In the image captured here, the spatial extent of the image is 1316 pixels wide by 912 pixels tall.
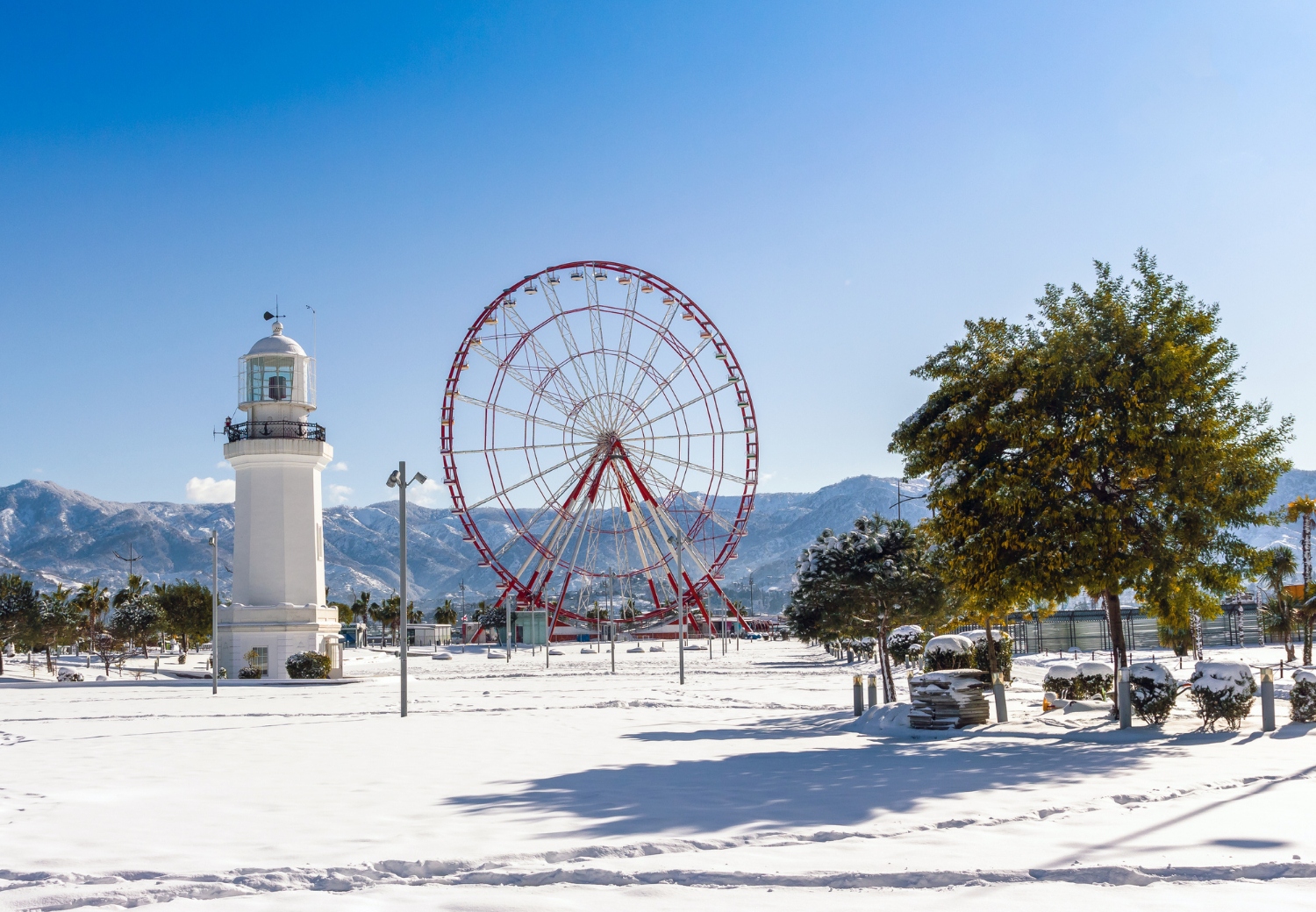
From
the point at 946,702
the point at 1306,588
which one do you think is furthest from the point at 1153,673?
the point at 1306,588

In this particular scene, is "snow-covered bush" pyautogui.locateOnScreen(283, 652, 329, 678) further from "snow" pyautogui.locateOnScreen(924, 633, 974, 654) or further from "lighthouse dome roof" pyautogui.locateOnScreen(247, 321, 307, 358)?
"snow" pyautogui.locateOnScreen(924, 633, 974, 654)

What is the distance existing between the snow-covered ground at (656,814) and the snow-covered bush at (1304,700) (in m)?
0.64

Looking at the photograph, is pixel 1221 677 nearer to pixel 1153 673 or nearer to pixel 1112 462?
pixel 1153 673

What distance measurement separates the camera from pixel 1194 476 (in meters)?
18.0

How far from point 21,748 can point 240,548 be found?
24790mm

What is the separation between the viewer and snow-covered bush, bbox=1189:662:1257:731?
53.2 feet

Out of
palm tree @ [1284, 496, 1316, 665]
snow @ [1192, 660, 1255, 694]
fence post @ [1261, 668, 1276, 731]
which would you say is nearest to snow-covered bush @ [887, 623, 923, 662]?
palm tree @ [1284, 496, 1316, 665]

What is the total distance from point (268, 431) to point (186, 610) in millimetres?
33738

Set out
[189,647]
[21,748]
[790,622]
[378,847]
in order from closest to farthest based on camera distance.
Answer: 1. [378,847]
2. [21,748]
3. [790,622]
4. [189,647]

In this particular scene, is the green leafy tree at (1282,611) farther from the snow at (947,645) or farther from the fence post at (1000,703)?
the fence post at (1000,703)

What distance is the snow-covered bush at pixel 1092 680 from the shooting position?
21906mm

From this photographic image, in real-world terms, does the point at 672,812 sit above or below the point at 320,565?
below

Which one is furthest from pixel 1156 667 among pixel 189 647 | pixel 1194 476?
pixel 189 647

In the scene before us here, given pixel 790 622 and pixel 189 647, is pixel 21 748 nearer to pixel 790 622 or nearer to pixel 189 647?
pixel 790 622
